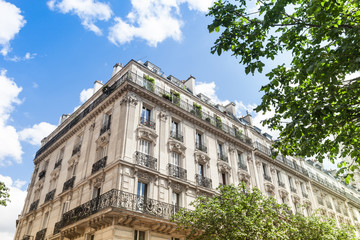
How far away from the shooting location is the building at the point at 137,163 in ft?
48.7

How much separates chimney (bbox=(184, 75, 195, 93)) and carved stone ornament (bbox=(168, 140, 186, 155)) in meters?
7.40

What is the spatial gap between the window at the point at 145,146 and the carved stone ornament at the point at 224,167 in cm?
655

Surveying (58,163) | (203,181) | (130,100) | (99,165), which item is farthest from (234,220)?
(58,163)

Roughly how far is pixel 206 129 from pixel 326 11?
15.8 m

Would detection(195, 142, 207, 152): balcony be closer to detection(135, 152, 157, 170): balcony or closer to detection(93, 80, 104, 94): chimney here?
detection(135, 152, 157, 170): balcony

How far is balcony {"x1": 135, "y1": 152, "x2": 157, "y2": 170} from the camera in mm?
16306

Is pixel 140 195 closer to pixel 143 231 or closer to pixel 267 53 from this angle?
pixel 143 231

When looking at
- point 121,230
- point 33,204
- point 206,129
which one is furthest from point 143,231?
point 33,204

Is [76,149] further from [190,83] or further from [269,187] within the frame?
[269,187]

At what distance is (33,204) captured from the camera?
23.2 metres

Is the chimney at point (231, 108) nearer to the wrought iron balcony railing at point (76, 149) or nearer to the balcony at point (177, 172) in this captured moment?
the balcony at point (177, 172)

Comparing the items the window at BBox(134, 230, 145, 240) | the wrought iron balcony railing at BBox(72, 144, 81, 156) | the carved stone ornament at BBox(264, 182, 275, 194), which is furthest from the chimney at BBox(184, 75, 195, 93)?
the window at BBox(134, 230, 145, 240)

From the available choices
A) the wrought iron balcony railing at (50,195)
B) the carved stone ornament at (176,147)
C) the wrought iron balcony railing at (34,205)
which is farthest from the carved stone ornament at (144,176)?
the wrought iron balcony railing at (34,205)

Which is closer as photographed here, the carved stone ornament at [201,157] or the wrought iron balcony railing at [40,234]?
the wrought iron balcony railing at [40,234]
